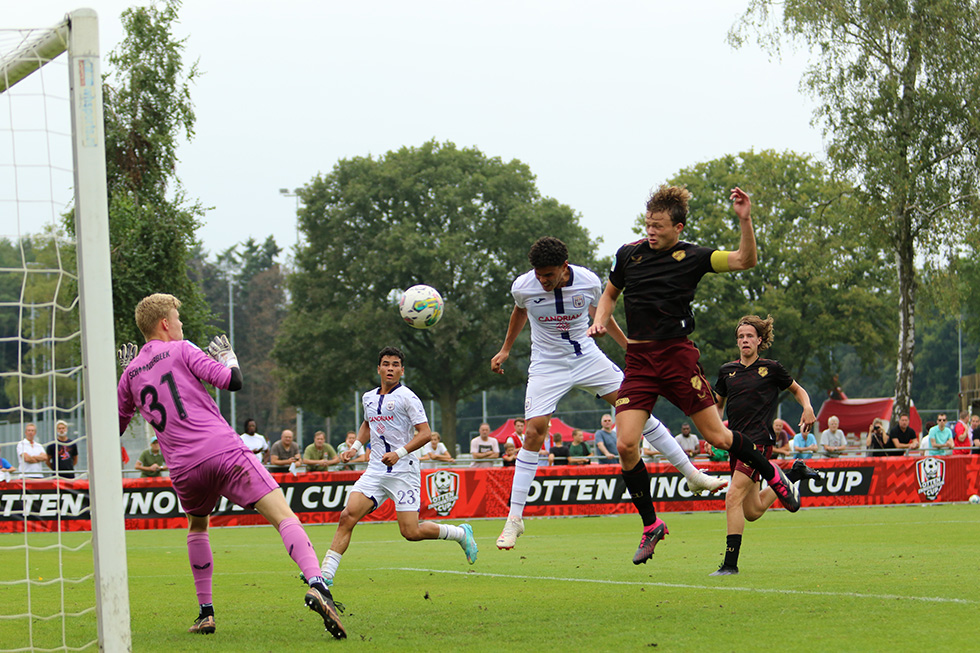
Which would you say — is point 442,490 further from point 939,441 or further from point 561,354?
point 561,354

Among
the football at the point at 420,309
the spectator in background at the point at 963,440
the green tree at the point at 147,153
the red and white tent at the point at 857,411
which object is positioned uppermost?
the green tree at the point at 147,153

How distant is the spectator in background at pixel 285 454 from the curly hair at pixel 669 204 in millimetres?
15054

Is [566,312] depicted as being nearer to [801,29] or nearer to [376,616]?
[376,616]

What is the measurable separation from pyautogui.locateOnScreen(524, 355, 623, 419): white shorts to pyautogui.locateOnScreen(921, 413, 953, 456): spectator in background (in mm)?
16902

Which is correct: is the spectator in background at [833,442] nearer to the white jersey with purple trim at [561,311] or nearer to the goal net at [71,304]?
the white jersey with purple trim at [561,311]

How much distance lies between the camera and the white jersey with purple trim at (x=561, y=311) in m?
8.87

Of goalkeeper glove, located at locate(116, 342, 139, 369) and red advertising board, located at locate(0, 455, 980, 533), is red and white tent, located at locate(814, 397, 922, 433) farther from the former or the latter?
goalkeeper glove, located at locate(116, 342, 139, 369)

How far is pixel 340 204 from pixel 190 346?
4779 cm

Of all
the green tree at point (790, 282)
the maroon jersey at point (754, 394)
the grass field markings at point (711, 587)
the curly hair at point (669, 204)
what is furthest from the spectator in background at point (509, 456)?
the green tree at point (790, 282)

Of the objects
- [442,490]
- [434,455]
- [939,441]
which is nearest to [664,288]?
[442,490]

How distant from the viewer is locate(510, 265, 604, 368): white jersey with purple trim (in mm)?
8867

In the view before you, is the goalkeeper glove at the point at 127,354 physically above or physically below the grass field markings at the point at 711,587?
above

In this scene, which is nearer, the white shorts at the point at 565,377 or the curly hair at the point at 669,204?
the curly hair at the point at 669,204

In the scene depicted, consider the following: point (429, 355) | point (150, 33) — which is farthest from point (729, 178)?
point (150, 33)
